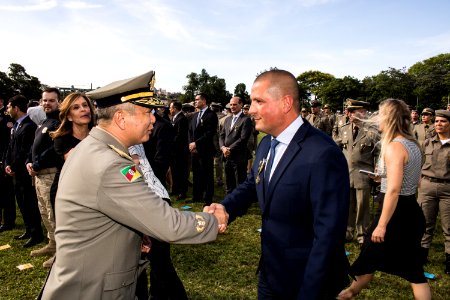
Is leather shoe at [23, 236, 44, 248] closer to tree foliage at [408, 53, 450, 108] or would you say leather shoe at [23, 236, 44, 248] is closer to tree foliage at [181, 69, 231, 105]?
tree foliage at [408, 53, 450, 108]

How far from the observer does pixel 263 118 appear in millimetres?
2396

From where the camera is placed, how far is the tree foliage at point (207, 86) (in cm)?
11292

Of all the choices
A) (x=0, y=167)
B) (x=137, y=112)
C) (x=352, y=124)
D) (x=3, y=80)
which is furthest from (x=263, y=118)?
(x=3, y=80)

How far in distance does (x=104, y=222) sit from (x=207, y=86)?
114m

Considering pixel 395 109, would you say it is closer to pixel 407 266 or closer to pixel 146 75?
pixel 407 266

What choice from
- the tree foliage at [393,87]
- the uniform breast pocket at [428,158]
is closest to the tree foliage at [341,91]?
the tree foliage at [393,87]

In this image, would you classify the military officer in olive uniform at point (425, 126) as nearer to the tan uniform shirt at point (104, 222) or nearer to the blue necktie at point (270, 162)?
the blue necktie at point (270, 162)

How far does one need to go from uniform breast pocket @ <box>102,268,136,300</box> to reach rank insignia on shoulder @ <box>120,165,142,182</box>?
1.94 ft

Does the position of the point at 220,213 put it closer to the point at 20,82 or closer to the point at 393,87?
the point at 20,82

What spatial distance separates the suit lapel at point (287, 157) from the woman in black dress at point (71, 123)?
3389 mm

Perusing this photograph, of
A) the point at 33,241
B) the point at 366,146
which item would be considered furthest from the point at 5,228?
the point at 366,146

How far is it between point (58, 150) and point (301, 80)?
538 ft

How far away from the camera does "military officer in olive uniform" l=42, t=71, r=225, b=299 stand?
1.77 m

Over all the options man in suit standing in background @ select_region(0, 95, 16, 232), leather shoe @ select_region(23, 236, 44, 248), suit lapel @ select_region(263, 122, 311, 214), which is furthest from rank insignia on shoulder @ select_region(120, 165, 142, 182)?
man in suit standing in background @ select_region(0, 95, 16, 232)
